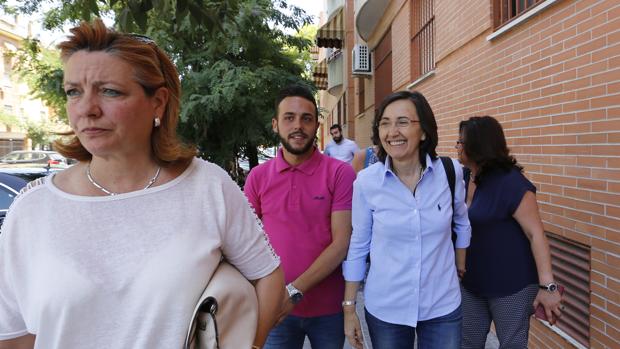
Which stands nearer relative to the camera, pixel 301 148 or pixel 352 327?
pixel 352 327

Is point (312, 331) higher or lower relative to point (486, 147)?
lower

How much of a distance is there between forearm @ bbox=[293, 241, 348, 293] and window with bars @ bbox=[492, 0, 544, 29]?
2.70 metres

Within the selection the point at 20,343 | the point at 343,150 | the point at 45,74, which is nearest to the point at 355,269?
the point at 20,343

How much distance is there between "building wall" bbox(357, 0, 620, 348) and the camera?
2762mm

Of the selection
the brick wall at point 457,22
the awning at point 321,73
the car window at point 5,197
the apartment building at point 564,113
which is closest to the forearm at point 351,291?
the apartment building at point 564,113

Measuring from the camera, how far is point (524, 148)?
12.7 feet

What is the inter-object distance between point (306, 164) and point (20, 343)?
1.58 m

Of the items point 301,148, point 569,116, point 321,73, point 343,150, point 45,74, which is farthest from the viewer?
point 321,73

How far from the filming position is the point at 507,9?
A: 173 inches

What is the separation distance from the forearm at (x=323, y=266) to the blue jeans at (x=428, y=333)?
349 millimetres

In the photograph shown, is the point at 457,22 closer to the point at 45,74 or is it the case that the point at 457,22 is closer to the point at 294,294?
the point at 294,294

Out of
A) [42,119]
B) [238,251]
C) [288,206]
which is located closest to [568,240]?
[288,206]

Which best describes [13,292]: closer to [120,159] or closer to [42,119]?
[120,159]

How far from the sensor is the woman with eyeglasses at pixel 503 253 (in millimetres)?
2547
